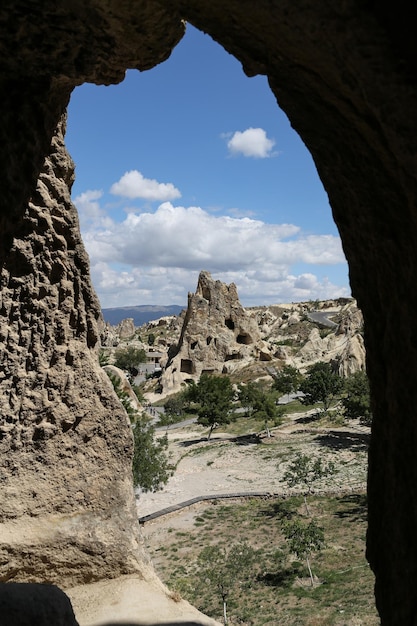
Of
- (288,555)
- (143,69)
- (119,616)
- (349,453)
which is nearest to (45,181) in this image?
(143,69)

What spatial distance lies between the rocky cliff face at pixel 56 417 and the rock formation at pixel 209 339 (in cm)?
4550

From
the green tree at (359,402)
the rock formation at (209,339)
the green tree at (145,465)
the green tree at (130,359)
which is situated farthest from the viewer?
the green tree at (130,359)

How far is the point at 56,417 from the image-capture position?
774cm

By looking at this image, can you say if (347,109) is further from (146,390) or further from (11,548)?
(146,390)

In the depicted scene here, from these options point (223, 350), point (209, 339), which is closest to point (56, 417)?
point (209, 339)

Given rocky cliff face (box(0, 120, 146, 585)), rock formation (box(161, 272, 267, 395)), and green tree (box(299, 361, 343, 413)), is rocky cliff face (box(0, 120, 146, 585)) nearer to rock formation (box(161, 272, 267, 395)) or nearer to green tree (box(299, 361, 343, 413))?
green tree (box(299, 361, 343, 413))

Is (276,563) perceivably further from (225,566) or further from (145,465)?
(145,465)

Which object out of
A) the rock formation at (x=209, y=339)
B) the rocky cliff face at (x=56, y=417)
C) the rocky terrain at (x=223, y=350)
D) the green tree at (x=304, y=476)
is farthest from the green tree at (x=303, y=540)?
the rock formation at (x=209, y=339)

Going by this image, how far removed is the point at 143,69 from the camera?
492 centimetres

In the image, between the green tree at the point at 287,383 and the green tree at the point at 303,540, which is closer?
the green tree at the point at 303,540

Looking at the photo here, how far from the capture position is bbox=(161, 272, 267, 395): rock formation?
5438 cm

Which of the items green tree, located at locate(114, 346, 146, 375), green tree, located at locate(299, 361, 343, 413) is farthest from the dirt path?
green tree, located at locate(114, 346, 146, 375)

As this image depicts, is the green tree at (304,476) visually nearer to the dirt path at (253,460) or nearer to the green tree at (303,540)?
the dirt path at (253,460)

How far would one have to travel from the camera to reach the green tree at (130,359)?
6725 centimetres
